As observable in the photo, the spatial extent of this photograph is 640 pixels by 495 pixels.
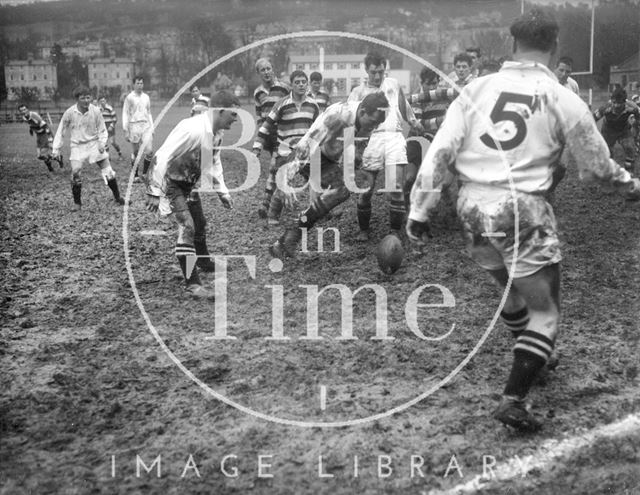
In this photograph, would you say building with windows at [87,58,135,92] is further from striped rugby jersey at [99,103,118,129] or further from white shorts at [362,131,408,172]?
white shorts at [362,131,408,172]

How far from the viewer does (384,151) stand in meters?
7.75

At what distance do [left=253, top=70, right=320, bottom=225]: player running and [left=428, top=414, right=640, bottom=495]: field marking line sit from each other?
627cm

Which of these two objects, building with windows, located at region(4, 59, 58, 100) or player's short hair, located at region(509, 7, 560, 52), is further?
building with windows, located at region(4, 59, 58, 100)

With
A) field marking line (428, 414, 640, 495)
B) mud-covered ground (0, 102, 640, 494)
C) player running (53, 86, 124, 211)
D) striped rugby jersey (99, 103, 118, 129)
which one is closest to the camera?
field marking line (428, 414, 640, 495)

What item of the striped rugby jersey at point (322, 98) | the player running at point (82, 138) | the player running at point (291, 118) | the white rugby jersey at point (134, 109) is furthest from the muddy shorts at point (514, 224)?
the white rugby jersey at point (134, 109)

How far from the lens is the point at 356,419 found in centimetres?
375

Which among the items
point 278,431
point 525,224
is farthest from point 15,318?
point 525,224

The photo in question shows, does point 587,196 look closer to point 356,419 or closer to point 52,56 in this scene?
point 356,419

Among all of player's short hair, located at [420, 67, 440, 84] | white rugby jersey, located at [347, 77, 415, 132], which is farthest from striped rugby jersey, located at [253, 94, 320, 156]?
white rugby jersey, located at [347, 77, 415, 132]

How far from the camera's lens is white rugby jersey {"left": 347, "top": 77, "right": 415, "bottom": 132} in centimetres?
777

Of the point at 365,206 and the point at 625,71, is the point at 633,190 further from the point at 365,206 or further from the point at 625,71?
the point at 625,71

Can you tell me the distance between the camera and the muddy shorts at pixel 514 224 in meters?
3.46

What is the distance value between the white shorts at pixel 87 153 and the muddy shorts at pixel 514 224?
28.6ft

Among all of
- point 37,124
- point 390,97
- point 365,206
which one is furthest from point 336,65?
point 365,206
